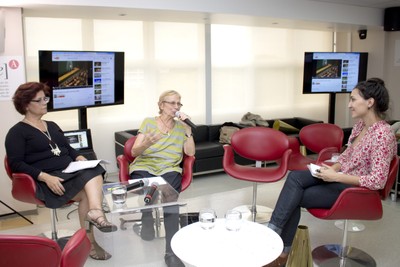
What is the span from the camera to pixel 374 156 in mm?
2895

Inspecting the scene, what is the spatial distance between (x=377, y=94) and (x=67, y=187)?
8.41 feet

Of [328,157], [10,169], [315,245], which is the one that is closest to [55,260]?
[10,169]

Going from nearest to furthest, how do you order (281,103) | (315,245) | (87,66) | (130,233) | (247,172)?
(130,233), (315,245), (247,172), (87,66), (281,103)

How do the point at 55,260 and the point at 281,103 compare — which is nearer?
the point at 55,260

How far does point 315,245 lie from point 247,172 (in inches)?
36.2

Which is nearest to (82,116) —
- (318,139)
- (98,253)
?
(98,253)

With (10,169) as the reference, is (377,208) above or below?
below

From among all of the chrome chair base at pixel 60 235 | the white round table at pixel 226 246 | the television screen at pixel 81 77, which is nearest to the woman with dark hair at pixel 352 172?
the white round table at pixel 226 246

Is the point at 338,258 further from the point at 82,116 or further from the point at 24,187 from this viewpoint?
the point at 82,116

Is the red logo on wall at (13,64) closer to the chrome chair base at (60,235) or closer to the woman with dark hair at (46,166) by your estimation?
the woman with dark hair at (46,166)

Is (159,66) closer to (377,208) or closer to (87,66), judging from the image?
(87,66)

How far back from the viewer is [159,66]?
607cm

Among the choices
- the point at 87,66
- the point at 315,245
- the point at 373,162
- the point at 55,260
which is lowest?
the point at 315,245

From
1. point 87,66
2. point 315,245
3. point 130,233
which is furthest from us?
point 87,66
